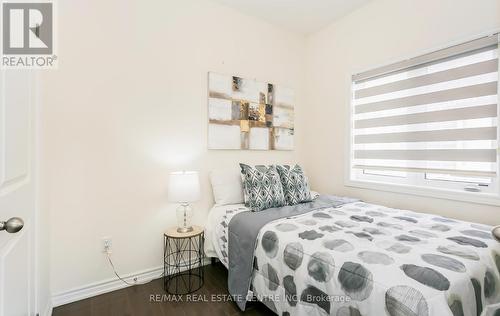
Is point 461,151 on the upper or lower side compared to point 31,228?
upper

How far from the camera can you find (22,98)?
100 centimetres

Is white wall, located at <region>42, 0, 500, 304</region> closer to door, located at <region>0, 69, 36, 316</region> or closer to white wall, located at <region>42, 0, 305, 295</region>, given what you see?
white wall, located at <region>42, 0, 305, 295</region>

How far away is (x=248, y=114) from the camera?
8.73 feet

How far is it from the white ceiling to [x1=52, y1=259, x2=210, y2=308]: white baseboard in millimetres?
2730

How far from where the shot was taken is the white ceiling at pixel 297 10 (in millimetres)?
2494

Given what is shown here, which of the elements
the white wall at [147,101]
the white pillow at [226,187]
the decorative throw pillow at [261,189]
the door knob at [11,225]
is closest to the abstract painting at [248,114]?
the white wall at [147,101]

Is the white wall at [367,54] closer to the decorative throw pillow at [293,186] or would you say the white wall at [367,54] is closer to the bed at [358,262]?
the bed at [358,262]

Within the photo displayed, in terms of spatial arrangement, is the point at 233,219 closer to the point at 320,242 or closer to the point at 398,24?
the point at 320,242

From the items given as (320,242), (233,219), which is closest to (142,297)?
(233,219)

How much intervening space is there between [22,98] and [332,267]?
5.22 ft

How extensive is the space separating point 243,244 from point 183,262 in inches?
34.5

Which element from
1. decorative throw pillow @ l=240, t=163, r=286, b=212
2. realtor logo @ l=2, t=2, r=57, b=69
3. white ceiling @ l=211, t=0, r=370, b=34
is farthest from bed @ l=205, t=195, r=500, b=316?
white ceiling @ l=211, t=0, r=370, b=34

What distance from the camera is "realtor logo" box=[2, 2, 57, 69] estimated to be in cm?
115

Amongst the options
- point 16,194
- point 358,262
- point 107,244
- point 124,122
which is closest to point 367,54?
point 358,262
